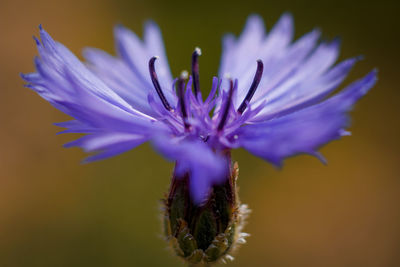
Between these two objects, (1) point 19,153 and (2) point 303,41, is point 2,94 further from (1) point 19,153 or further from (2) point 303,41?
(2) point 303,41

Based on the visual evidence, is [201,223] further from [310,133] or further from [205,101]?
[310,133]

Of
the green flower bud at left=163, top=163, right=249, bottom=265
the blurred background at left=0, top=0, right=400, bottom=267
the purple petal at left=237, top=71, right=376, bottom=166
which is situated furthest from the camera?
the blurred background at left=0, top=0, right=400, bottom=267

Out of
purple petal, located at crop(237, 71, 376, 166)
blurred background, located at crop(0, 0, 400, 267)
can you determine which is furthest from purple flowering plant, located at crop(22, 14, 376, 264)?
blurred background, located at crop(0, 0, 400, 267)

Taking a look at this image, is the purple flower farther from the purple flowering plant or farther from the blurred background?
the blurred background

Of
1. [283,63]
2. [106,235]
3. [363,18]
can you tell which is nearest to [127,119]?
[283,63]

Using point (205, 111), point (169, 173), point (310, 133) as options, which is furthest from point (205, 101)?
point (169, 173)

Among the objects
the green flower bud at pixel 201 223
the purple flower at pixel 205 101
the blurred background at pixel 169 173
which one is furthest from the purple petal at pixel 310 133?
the blurred background at pixel 169 173

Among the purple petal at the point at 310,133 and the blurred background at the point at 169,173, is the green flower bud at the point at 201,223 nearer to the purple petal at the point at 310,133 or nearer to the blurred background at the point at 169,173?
the purple petal at the point at 310,133
